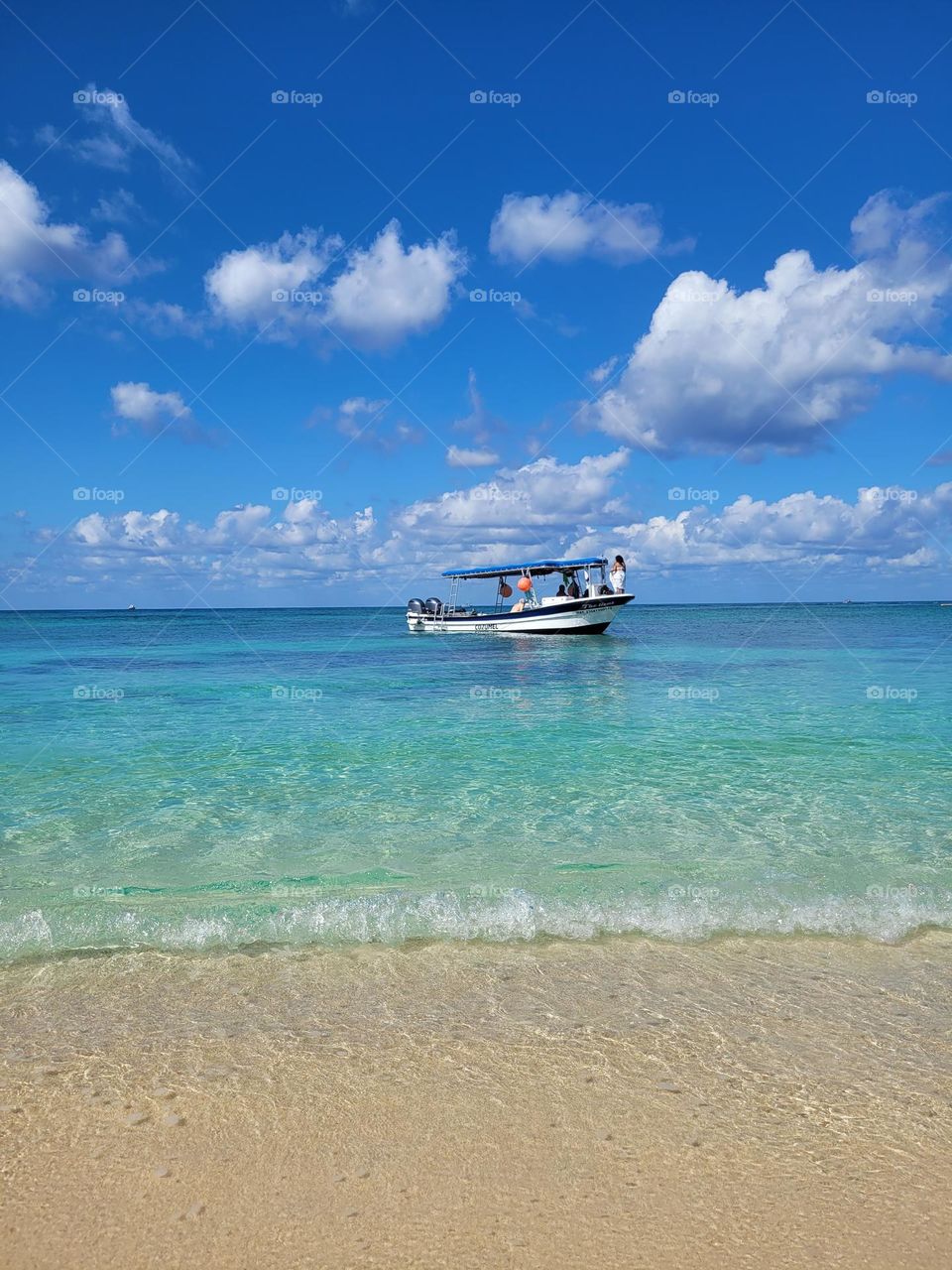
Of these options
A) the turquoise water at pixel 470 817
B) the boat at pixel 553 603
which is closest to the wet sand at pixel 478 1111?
the turquoise water at pixel 470 817

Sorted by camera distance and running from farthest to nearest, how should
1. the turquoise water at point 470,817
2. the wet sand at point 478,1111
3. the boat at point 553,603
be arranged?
the boat at point 553,603 < the turquoise water at point 470,817 < the wet sand at point 478,1111

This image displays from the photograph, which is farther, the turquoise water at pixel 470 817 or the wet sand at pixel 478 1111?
the turquoise water at pixel 470 817

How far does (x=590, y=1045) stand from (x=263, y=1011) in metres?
2.03

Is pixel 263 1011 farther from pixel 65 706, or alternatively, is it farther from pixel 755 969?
pixel 65 706

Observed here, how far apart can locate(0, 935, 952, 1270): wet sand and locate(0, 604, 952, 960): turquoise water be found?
0.79 metres

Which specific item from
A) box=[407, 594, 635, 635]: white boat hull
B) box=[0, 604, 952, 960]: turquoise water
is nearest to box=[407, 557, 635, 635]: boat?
box=[407, 594, 635, 635]: white boat hull

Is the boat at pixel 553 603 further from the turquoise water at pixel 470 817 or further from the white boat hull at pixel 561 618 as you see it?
the turquoise water at pixel 470 817

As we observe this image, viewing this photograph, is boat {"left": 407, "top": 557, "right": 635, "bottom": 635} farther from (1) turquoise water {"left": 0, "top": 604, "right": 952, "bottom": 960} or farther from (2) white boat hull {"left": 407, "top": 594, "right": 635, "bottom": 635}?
(1) turquoise water {"left": 0, "top": 604, "right": 952, "bottom": 960}

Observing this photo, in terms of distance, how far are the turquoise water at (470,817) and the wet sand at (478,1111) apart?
79 cm

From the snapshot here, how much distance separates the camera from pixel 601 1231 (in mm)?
3072

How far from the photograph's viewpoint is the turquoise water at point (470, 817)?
6.57 m

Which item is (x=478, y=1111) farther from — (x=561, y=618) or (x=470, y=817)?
(x=561, y=618)

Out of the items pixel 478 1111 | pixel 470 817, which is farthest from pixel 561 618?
pixel 478 1111

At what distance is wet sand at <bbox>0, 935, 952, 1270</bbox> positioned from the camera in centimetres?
306
